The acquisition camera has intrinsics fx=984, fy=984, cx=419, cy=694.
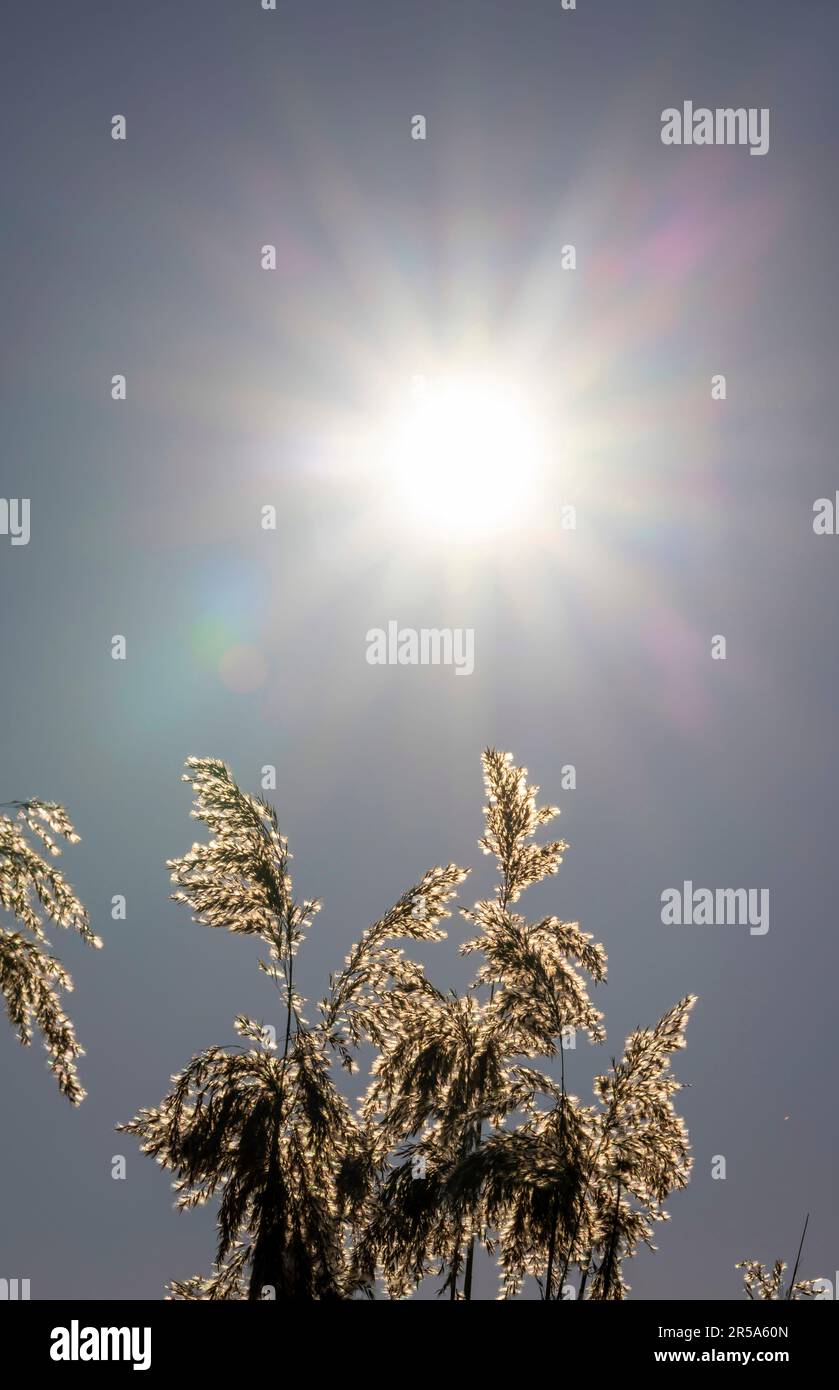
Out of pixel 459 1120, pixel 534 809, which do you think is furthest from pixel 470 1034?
pixel 534 809

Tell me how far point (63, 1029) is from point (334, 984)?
1.86m

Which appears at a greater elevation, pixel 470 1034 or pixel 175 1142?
pixel 470 1034

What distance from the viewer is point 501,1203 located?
6383mm

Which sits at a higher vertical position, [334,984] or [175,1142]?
[334,984]

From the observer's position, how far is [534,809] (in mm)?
8148
